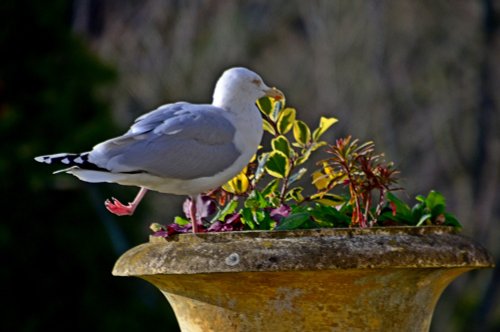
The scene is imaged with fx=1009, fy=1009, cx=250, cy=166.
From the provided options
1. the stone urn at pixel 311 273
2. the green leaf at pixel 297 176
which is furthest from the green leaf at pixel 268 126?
the stone urn at pixel 311 273

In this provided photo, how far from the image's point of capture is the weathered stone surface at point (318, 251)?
3039 mm

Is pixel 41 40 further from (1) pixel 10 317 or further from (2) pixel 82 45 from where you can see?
(1) pixel 10 317

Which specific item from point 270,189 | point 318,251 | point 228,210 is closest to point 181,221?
point 228,210

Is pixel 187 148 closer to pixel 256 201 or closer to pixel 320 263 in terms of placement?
pixel 256 201

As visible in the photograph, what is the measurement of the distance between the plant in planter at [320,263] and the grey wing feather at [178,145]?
18cm

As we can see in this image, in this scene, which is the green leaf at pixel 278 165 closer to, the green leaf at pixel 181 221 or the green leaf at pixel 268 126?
the green leaf at pixel 268 126

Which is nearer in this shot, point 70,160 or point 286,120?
point 70,160

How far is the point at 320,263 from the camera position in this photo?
3.02 metres

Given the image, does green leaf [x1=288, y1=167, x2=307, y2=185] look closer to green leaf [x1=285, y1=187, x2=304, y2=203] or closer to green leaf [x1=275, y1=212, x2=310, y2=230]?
green leaf [x1=285, y1=187, x2=304, y2=203]

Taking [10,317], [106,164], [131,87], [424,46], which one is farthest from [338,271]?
[424,46]

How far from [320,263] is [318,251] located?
0.04 metres

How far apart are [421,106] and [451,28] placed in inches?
59.1

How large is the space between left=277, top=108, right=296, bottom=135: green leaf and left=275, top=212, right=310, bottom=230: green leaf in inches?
25.1

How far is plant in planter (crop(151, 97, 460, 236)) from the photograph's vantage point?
345 cm
